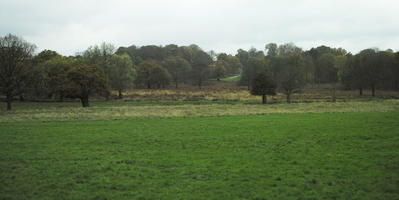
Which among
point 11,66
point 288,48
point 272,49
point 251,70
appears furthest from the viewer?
point 272,49

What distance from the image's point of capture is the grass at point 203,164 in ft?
32.9

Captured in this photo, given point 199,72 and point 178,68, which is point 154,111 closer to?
point 199,72

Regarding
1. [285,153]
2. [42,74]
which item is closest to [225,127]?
[285,153]

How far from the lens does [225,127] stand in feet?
82.0

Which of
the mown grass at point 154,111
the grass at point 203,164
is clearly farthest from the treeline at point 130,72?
the grass at point 203,164

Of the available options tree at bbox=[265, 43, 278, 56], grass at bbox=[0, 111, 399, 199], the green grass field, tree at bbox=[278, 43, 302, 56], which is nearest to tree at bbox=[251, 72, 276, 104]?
the green grass field

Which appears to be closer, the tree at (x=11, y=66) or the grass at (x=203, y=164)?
the grass at (x=203, y=164)

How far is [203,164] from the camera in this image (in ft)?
43.5

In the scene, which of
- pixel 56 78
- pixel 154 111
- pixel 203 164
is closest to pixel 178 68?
pixel 56 78

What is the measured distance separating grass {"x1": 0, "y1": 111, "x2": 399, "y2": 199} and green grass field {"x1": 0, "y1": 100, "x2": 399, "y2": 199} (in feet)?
0.13

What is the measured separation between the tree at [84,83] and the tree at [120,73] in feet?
62.6

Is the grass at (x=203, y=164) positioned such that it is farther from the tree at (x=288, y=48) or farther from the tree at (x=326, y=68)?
the tree at (x=288, y=48)

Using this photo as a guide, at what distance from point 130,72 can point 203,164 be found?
70487 mm

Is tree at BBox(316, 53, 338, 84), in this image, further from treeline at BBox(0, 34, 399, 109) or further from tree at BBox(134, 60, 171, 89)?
tree at BBox(134, 60, 171, 89)
